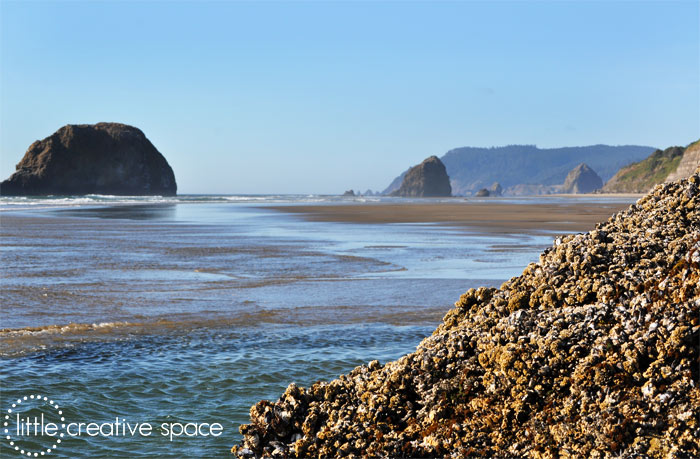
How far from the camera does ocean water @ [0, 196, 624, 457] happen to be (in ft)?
20.1

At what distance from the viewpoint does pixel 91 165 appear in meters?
170

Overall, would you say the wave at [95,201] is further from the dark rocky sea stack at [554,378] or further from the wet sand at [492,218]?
the dark rocky sea stack at [554,378]

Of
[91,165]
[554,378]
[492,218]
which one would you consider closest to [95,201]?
[492,218]

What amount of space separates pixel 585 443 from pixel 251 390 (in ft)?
13.0

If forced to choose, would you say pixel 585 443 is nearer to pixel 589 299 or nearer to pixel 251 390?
pixel 589 299

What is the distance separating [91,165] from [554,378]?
179292mm

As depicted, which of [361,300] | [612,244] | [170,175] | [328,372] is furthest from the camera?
[170,175]

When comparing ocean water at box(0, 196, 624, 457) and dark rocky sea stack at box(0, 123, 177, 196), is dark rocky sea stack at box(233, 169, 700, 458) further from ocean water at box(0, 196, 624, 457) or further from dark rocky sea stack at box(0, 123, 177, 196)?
dark rocky sea stack at box(0, 123, 177, 196)

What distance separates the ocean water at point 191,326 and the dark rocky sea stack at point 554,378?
4.61 feet

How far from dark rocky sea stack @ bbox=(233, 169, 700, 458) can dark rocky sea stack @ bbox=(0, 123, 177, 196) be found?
543 feet

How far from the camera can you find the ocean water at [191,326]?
6.13 meters

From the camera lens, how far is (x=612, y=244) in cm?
491

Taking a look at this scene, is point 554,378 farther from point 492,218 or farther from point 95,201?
point 95,201

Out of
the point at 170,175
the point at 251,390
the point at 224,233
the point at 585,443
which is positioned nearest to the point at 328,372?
the point at 251,390
